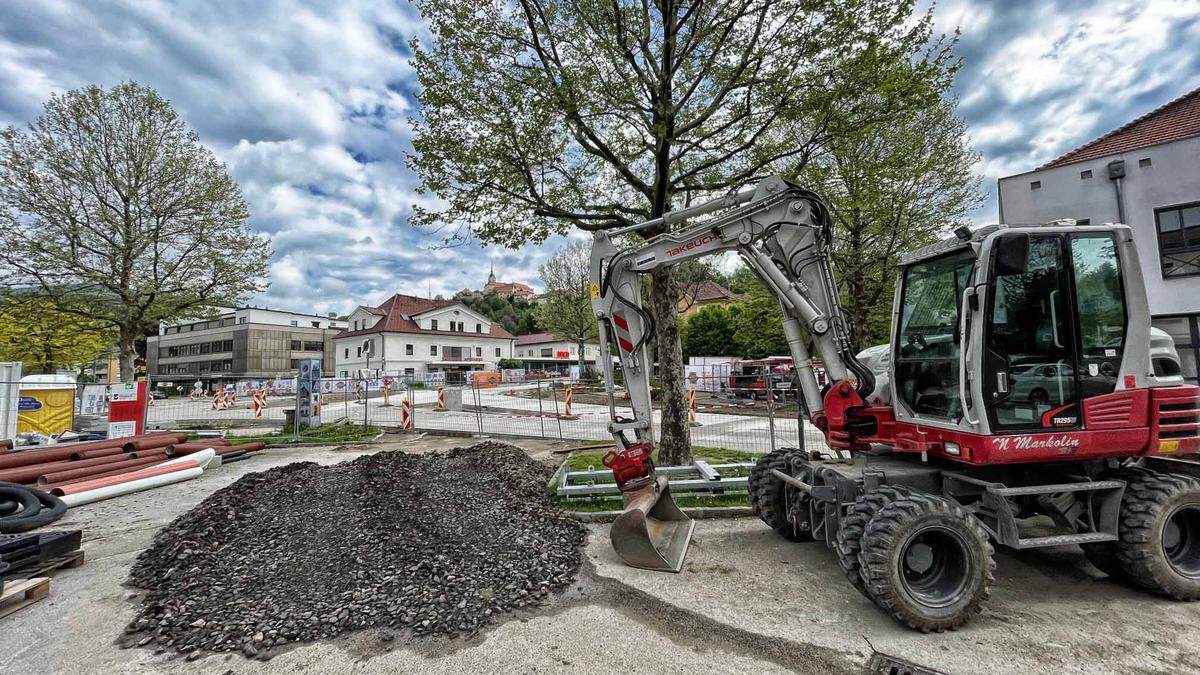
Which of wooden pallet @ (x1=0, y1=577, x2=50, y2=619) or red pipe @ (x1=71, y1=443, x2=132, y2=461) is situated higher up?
red pipe @ (x1=71, y1=443, x2=132, y2=461)

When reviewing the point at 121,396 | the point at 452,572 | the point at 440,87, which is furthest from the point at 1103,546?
the point at 121,396

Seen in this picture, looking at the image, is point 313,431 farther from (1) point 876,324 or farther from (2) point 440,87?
(1) point 876,324

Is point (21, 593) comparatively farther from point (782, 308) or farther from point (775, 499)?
point (782, 308)

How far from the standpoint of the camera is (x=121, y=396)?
41.1ft

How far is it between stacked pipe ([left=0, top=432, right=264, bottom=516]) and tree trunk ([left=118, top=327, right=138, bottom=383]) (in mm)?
10540

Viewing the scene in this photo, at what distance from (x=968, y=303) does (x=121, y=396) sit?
59.3ft

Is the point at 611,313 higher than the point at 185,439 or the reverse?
higher

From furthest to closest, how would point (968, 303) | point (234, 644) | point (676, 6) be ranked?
point (676, 6) → point (968, 303) → point (234, 644)

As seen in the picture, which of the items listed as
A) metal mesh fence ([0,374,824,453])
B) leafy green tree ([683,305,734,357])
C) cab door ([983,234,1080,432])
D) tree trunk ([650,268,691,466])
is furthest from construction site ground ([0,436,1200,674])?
leafy green tree ([683,305,734,357])

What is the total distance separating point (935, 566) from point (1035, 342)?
208 cm

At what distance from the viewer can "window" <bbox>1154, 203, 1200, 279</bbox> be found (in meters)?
10.7

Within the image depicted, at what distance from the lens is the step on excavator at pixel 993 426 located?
3.75m

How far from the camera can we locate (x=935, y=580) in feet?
12.4

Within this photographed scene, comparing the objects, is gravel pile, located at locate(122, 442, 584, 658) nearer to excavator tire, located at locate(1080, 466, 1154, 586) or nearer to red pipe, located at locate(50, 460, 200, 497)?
red pipe, located at locate(50, 460, 200, 497)
